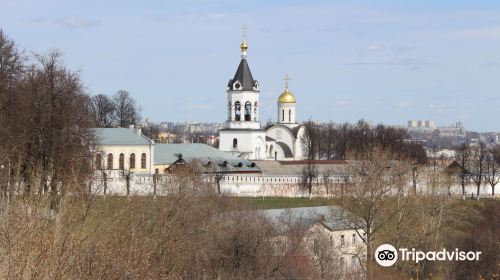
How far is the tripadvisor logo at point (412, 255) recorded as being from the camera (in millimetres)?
25625

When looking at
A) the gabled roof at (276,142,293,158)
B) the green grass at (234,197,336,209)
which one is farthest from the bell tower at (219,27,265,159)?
the green grass at (234,197,336,209)

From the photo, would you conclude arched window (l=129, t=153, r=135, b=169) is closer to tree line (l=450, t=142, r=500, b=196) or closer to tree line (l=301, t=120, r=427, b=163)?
tree line (l=450, t=142, r=500, b=196)

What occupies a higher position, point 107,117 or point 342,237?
point 107,117

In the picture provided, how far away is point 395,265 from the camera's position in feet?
83.0

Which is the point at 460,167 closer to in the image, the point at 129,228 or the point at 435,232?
the point at 435,232

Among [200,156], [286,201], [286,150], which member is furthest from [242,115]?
[286,201]

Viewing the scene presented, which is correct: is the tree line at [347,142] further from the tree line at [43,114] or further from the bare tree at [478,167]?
the tree line at [43,114]

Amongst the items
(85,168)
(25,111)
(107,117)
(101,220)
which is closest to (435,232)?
(85,168)

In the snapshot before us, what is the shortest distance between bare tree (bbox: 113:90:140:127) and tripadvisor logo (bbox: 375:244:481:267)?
4726cm

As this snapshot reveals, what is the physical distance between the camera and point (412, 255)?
25.8 metres

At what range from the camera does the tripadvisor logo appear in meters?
25.6

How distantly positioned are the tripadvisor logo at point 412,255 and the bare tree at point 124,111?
1861 inches

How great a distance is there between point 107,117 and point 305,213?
4159 centimetres

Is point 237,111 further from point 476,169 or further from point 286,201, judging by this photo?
point 476,169
